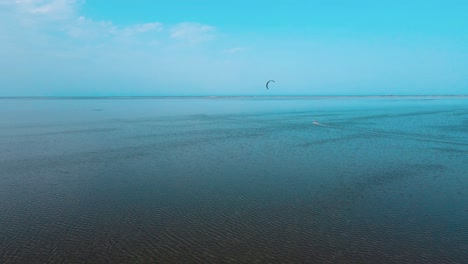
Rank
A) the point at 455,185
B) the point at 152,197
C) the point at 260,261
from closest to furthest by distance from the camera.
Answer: the point at 260,261 → the point at 152,197 → the point at 455,185

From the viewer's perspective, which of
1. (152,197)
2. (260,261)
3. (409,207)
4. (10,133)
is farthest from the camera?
(10,133)

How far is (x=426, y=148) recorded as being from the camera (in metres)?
17.8

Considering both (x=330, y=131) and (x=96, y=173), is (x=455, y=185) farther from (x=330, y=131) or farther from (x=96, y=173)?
(x=330, y=131)

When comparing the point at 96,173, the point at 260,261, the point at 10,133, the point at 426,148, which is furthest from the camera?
the point at 10,133

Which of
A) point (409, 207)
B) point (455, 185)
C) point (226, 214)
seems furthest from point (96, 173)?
point (455, 185)

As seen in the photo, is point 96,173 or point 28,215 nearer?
point 28,215

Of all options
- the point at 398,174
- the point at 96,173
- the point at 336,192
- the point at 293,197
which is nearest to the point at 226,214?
the point at 293,197

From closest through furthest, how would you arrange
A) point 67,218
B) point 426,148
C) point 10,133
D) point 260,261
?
point 260,261 < point 67,218 < point 426,148 < point 10,133

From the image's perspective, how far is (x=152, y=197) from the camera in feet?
31.6

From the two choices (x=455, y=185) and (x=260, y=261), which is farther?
(x=455, y=185)

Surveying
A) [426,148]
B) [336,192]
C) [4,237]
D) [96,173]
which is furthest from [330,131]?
[4,237]

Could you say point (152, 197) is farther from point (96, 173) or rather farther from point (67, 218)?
point (96, 173)

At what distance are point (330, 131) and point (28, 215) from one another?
21.6 meters

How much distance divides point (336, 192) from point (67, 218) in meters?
7.76
